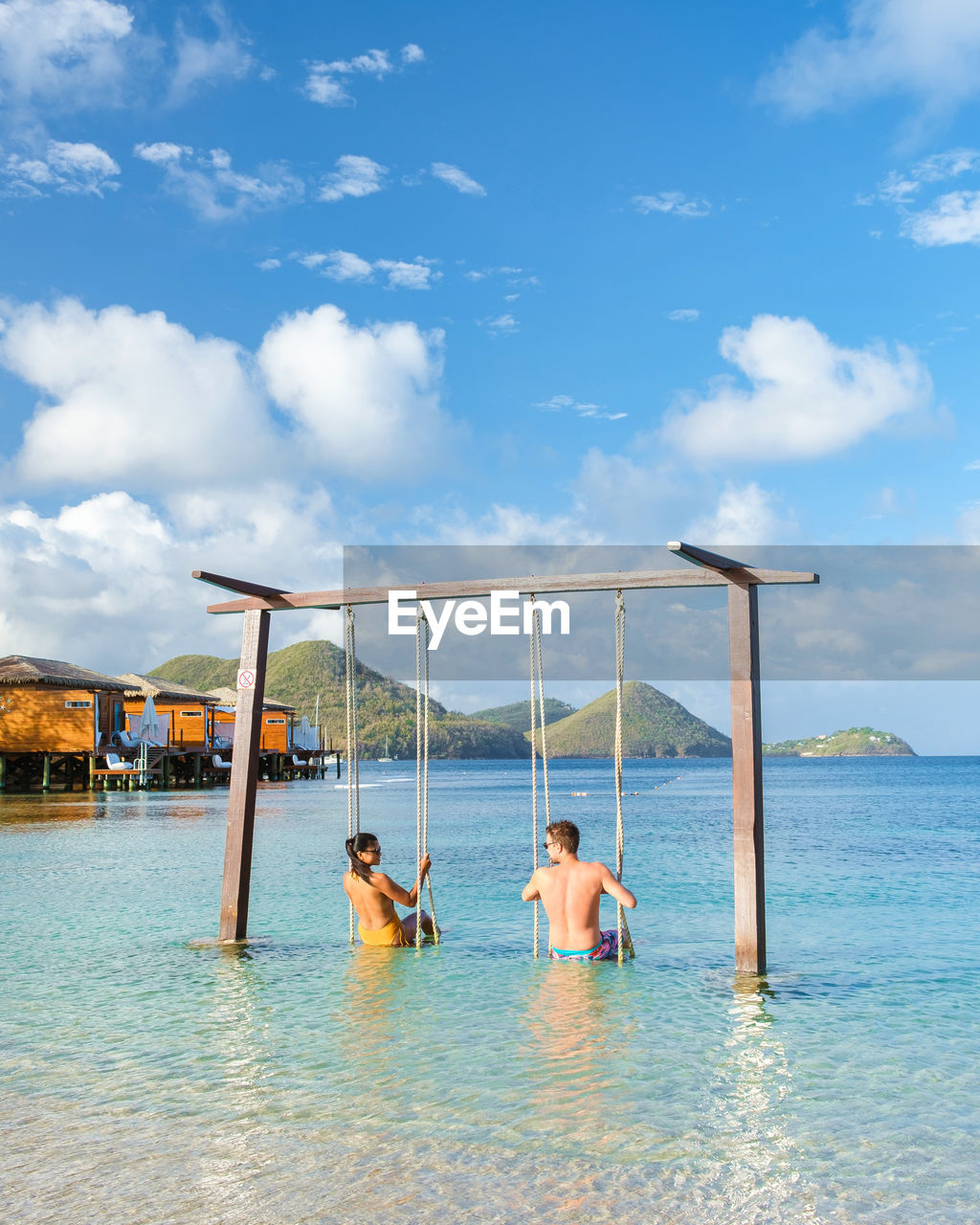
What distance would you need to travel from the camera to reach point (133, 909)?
12.3 meters

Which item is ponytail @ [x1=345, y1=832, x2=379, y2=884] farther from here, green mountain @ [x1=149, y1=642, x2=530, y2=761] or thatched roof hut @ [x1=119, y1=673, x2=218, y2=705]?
green mountain @ [x1=149, y1=642, x2=530, y2=761]

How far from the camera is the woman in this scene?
8281 millimetres

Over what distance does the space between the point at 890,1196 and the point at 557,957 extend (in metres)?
4.16

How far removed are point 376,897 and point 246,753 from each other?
5.53 feet

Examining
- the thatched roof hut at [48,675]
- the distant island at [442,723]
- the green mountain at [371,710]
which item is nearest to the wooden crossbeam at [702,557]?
the thatched roof hut at [48,675]

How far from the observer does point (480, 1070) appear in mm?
5684

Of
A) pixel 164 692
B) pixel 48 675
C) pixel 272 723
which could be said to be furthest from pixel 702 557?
pixel 272 723

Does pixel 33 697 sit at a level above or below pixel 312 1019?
above

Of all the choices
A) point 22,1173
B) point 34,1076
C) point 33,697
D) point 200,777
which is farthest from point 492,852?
point 200,777

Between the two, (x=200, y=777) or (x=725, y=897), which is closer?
(x=725, y=897)

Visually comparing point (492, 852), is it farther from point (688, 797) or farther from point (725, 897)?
point (688, 797)

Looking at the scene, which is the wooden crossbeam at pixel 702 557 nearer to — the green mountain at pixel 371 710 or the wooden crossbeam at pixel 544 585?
the wooden crossbeam at pixel 544 585

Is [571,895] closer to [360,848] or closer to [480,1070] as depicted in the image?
[360,848]

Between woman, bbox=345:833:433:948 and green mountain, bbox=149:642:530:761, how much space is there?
13218 cm
